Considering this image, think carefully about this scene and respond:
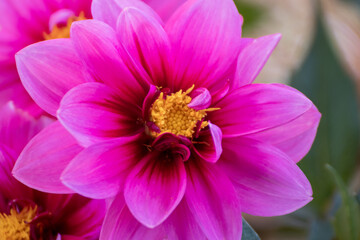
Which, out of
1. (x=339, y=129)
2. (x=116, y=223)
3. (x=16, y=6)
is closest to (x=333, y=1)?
(x=339, y=129)

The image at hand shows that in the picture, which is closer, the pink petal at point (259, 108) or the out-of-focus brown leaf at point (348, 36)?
the pink petal at point (259, 108)

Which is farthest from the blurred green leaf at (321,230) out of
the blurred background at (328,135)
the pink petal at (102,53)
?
the pink petal at (102,53)

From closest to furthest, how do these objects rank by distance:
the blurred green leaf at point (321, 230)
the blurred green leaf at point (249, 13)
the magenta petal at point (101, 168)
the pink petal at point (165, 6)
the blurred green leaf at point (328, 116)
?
the magenta petal at point (101, 168)
the pink petal at point (165, 6)
the blurred green leaf at point (321, 230)
the blurred green leaf at point (328, 116)
the blurred green leaf at point (249, 13)

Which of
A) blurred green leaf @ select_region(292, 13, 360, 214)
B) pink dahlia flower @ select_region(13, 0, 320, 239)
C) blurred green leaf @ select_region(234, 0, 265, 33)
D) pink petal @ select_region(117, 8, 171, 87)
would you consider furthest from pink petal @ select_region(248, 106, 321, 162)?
blurred green leaf @ select_region(234, 0, 265, 33)

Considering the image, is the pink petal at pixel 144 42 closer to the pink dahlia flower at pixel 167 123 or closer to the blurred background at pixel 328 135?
the pink dahlia flower at pixel 167 123

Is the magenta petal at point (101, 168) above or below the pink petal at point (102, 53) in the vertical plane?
below

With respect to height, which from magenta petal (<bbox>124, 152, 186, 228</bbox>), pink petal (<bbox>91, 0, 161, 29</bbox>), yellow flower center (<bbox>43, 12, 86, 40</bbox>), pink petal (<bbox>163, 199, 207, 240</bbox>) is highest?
pink petal (<bbox>91, 0, 161, 29</bbox>)

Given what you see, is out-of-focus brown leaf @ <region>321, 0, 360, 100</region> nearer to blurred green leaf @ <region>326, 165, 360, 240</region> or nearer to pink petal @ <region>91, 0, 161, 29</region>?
blurred green leaf @ <region>326, 165, 360, 240</region>

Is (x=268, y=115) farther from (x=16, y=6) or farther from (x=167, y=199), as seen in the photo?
(x=16, y=6)

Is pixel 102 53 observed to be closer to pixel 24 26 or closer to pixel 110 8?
pixel 110 8
